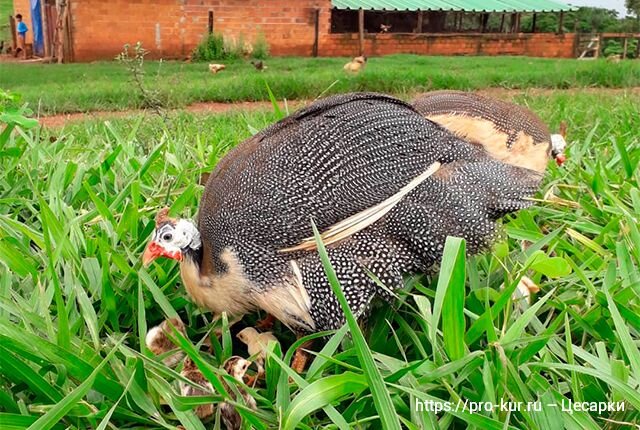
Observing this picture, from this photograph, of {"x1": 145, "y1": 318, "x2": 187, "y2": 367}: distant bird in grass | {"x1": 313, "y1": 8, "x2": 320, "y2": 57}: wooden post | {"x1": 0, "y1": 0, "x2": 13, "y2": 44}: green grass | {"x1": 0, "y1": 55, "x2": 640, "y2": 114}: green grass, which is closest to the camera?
{"x1": 145, "y1": 318, "x2": 187, "y2": 367}: distant bird in grass

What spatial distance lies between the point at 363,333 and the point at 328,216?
20 cm

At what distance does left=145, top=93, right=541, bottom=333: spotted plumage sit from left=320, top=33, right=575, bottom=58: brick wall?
10.2 meters

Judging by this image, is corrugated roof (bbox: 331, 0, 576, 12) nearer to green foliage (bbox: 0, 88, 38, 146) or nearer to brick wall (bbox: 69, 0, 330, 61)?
brick wall (bbox: 69, 0, 330, 61)

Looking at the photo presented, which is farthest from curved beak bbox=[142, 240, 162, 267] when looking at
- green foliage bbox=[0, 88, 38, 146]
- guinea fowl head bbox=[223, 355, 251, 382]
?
green foliage bbox=[0, 88, 38, 146]

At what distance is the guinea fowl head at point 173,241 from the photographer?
105 centimetres

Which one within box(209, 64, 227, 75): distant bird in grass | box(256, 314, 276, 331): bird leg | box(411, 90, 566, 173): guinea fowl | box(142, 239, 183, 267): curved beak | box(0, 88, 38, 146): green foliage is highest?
box(411, 90, 566, 173): guinea fowl

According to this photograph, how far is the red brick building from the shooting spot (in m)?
9.45

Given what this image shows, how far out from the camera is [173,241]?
1.05 metres

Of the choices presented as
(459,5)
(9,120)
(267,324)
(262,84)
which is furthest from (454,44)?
(267,324)

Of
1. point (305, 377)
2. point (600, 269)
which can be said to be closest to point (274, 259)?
point (305, 377)

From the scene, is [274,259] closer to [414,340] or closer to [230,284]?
[230,284]

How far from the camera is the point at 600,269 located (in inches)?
46.4

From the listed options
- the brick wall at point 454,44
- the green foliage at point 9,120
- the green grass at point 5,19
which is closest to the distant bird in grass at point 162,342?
the green foliage at point 9,120

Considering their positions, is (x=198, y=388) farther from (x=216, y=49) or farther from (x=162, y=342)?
(x=216, y=49)
